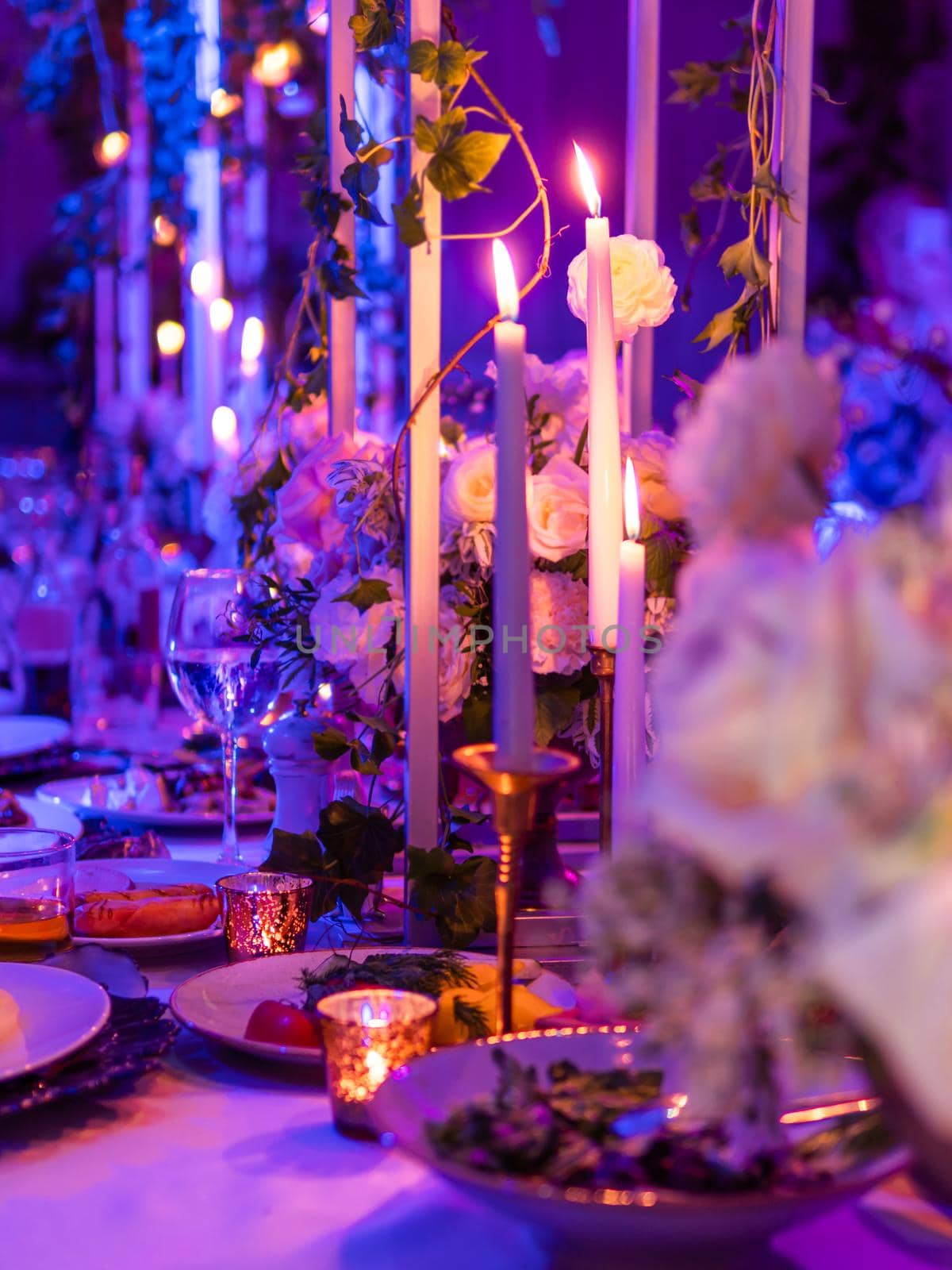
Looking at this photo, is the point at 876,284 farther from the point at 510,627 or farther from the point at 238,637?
the point at 510,627

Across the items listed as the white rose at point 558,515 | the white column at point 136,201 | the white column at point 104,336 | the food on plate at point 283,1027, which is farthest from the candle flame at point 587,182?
the white column at point 104,336

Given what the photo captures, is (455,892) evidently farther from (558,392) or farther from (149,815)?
(149,815)

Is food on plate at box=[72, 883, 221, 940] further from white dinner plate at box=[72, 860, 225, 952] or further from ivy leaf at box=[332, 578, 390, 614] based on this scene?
ivy leaf at box=[332, 578, 390, 614]

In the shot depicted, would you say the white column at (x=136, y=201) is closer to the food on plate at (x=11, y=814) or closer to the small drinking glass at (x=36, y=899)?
the food on plate at (x=11, y=814)

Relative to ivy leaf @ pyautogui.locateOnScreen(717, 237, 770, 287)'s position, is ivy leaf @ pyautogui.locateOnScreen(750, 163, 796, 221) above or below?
above

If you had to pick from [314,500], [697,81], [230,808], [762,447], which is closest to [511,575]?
[762,447]

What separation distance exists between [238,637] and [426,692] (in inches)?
11.2

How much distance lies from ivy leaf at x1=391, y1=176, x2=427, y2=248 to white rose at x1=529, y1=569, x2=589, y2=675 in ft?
0.84

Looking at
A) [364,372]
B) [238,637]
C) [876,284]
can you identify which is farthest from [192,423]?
[238,637]

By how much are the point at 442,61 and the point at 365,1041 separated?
0.66m

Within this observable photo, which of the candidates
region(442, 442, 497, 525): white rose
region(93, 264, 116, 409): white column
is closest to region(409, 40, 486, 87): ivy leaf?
region(442, 442, 497, 525): white rose

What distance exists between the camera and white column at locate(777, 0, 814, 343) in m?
1.13

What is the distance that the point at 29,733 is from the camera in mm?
1906

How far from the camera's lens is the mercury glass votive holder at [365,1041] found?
0.73 m
